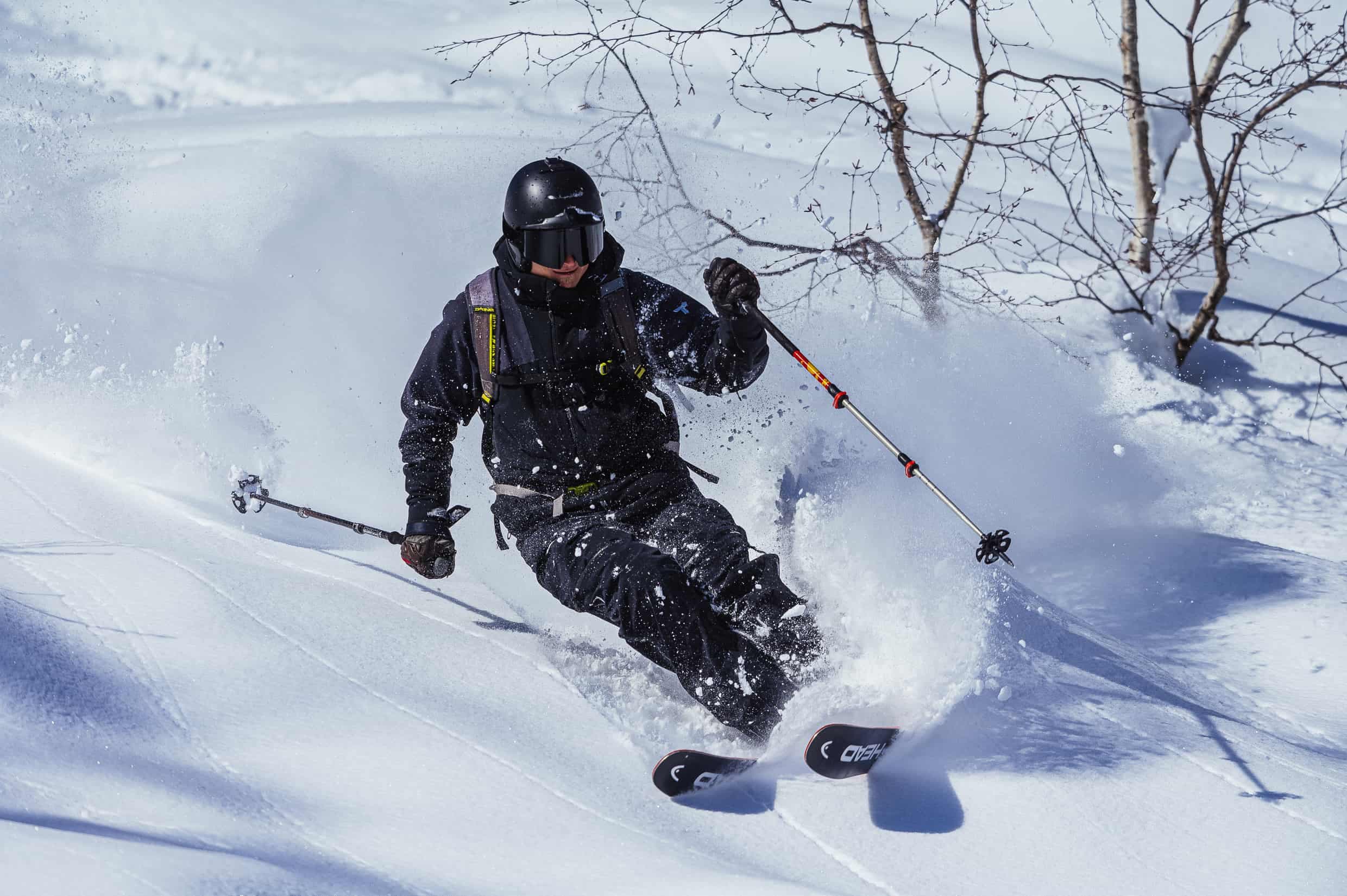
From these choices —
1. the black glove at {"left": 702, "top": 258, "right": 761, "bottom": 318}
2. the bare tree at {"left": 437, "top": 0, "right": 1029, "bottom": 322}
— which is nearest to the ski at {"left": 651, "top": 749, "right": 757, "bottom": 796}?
the black glove at {"left": 702, "top": 258, "right": 761, "bottom": 318}

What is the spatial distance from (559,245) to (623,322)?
Result: 1.18 feet

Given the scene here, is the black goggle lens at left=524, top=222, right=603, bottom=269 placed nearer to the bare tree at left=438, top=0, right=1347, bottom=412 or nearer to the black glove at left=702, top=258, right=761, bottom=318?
the black glove at left=702, top=258, right=761, bottom=318

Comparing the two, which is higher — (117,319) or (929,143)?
(929,143)

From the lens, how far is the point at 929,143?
880cm

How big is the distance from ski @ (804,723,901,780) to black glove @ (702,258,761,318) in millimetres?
1399

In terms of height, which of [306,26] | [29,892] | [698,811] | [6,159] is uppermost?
[306,26]

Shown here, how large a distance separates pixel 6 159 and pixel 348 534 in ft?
A: 18.5

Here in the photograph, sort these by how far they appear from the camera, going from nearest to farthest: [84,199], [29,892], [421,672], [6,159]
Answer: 1. [29,892]
2. [421,672]
3. [84,199]
4. [6,159]

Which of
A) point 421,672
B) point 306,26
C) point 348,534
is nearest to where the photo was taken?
point 421,672

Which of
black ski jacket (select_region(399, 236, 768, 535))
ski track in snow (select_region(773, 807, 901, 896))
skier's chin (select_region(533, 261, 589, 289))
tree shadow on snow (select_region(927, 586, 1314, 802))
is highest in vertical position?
skier's chin (select_region(533, 261, 589, 289))

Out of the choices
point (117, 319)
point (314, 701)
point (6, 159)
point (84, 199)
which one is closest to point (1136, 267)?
point (314, 701)

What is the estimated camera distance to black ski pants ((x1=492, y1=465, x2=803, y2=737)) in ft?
10.8

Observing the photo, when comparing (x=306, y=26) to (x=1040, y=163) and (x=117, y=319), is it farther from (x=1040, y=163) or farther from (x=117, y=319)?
(x=1040, y=163)

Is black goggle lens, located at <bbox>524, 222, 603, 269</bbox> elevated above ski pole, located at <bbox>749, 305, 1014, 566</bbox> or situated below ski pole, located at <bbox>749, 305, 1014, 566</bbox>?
above
